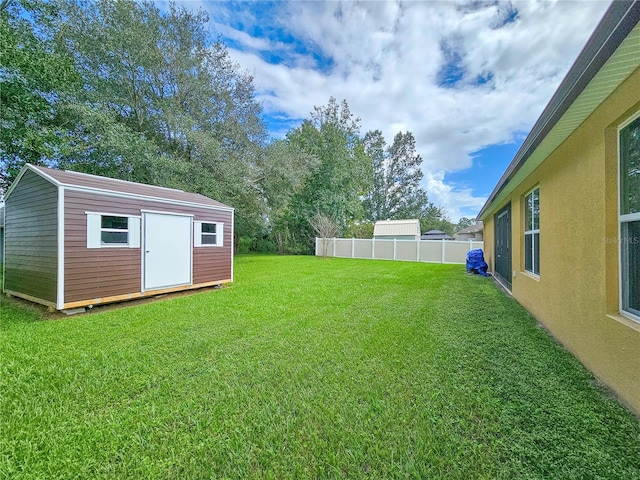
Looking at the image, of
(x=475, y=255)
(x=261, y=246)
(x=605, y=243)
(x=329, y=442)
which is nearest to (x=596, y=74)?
(x=605, y=243)

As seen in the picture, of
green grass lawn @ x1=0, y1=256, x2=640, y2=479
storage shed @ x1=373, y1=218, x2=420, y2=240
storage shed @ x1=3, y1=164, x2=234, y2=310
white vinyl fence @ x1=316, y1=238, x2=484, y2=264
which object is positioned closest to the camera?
green grass lawn @ x1=0, y1=256, x2=640, y2=479

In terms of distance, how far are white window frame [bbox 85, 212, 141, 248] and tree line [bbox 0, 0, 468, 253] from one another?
4.49m

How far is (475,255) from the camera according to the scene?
10734 millimetres

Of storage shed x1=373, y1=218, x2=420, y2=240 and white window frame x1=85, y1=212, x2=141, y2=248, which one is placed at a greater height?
storage shed x1=373, y1=218, x2=420, y2=240

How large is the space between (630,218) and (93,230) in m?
7.49

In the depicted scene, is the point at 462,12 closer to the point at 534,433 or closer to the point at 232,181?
the point at 534,433

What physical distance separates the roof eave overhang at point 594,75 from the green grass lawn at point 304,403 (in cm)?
245

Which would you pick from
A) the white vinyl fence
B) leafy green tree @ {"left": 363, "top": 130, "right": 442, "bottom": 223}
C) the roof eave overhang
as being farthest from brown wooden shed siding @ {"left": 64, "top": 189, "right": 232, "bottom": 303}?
leafy green tree @ {"left": 363, "top": 130, "right": 442, "bottom": 223}

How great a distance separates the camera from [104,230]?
552 cm

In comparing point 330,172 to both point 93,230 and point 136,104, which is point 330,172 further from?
point 93,230

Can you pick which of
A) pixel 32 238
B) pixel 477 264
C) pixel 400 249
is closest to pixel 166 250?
pixel 32 238

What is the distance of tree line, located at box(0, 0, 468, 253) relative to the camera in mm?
8039

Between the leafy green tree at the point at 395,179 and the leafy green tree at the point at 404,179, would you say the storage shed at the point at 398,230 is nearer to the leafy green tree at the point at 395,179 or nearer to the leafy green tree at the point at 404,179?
the leafy green tree at the point at 395,179

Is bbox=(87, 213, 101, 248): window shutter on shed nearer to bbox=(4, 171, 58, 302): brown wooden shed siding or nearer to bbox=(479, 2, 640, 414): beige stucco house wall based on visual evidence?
bbox=(4, 171, 58, 302): brown wooden shed siding
